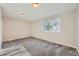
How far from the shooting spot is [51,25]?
1281mm

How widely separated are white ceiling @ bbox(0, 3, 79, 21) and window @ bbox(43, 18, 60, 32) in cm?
7

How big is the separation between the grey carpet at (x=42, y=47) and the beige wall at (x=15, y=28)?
6 centimetres

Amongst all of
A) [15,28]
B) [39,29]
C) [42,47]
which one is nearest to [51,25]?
[39,29]

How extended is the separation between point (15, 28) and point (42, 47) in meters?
0.38

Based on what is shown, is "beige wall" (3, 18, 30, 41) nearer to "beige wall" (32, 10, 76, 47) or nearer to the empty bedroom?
the empty bedroom

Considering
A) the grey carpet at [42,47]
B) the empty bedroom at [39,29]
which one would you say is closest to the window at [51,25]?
the empty bedroom at [39,29]

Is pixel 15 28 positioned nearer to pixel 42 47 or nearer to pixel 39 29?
pixel 39 29

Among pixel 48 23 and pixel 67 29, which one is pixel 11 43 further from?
pixel 67 29

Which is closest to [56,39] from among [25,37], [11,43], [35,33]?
[35,33]

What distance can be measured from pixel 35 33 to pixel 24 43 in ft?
0.59

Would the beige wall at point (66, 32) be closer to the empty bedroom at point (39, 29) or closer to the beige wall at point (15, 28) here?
the empty bedroom at point (39, 29)

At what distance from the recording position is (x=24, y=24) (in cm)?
128

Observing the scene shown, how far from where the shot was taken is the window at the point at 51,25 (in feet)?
4.13

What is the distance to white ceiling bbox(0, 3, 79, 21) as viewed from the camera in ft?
3.99
